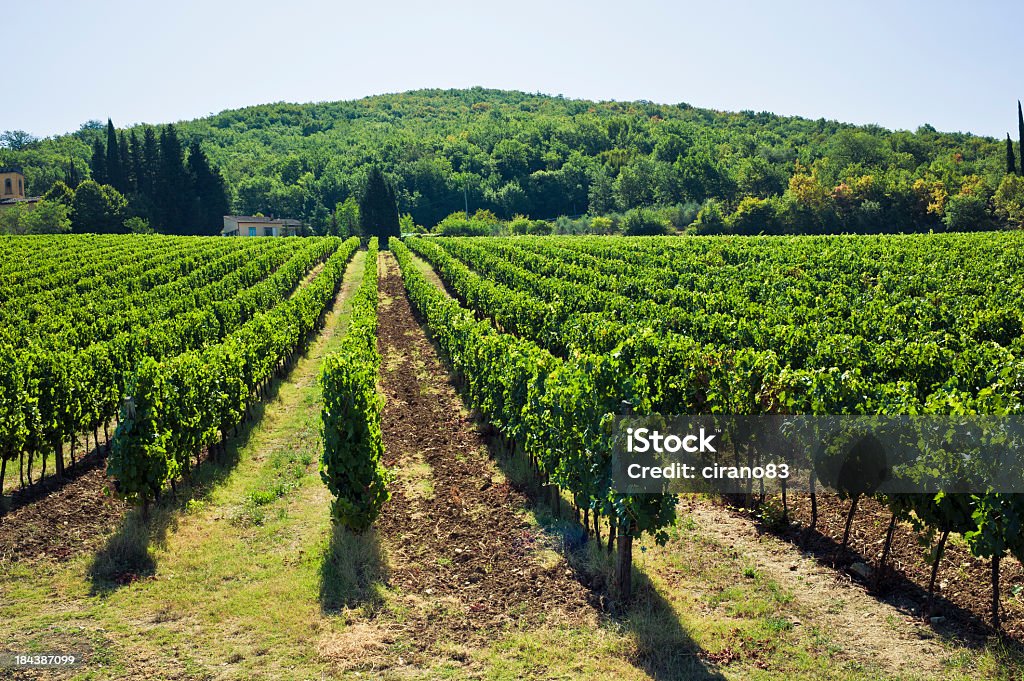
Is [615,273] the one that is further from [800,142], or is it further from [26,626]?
[800,142]

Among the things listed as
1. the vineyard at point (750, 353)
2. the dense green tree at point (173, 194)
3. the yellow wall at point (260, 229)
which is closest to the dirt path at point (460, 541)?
the vineyard at point (750, 353)

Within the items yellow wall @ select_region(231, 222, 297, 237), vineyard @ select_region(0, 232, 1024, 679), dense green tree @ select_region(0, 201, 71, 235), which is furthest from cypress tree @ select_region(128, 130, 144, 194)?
vineyard @ select_region(0, 232, 1024, 679)

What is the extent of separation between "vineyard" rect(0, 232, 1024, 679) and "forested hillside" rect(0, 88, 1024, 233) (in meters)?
69.6

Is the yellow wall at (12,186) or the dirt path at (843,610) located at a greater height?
the yellow wall at (12,186)

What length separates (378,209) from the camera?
110m

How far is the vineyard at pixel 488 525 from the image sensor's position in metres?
9.09

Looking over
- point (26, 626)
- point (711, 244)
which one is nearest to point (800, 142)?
point (711, 244)

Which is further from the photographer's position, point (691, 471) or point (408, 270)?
point (408, 270)

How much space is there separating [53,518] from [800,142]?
163 m

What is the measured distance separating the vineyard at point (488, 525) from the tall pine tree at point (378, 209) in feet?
295

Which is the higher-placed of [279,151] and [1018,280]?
[279,151]

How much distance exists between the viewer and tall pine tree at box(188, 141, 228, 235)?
10494 cm

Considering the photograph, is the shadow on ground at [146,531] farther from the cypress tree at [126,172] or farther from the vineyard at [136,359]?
the cypress tree at [126,172]

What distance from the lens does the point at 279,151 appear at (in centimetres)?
18875
